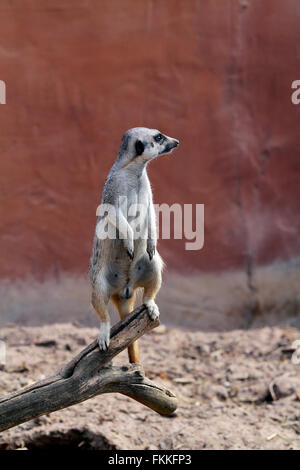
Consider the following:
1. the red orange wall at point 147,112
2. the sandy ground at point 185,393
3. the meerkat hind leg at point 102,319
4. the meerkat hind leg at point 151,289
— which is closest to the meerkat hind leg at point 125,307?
the meerkat hind leg at point 151,289

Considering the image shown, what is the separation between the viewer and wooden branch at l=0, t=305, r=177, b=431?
10.3 feet

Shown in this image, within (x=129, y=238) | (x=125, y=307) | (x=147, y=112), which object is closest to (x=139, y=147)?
(x=129, y=238)

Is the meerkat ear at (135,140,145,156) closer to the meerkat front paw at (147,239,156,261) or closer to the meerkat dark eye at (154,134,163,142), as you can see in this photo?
the meerkat dark eye at (154,134,163,142)

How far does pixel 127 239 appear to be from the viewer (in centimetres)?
320

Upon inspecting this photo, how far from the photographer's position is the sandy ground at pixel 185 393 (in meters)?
4.49

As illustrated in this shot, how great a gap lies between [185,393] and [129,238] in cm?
242

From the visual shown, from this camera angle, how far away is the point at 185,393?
5.27 meters

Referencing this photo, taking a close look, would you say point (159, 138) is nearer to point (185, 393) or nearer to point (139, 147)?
point (139, 147)
